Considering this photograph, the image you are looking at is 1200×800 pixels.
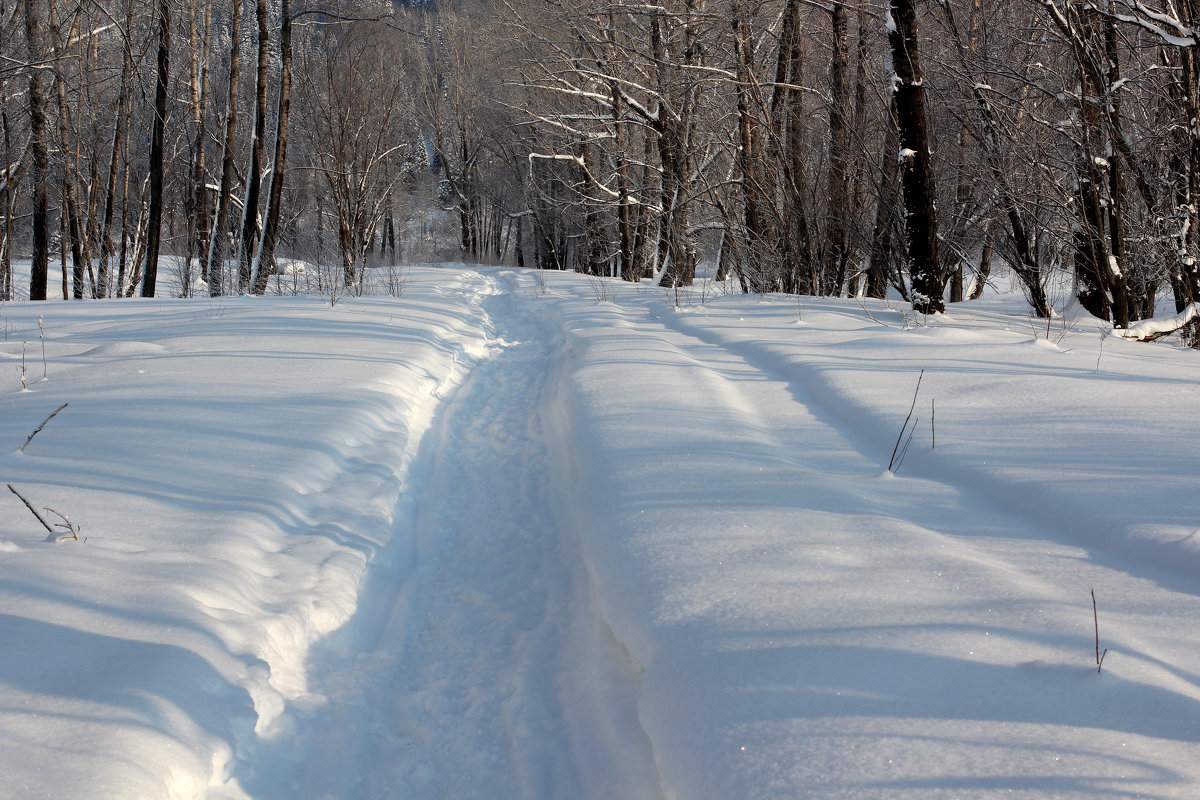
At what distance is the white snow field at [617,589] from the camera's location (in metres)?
1.85

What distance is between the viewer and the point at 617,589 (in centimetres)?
285

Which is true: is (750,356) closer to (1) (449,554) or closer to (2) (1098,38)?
(1) (449,554)

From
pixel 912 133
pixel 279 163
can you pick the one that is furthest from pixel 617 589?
pixel 279 163

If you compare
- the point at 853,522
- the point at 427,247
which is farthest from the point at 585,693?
the point at 427,247

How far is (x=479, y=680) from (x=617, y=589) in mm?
642

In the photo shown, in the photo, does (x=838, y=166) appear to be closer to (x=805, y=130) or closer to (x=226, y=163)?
(x=805, y=130)

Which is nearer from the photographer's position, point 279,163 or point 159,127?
point 279,163

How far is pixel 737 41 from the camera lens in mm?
11008

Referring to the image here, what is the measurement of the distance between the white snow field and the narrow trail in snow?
14mm

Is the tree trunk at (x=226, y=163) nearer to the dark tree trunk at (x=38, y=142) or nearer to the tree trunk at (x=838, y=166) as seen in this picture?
the dark tree trunk at (x=38, y=142)

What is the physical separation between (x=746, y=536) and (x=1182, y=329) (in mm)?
8029

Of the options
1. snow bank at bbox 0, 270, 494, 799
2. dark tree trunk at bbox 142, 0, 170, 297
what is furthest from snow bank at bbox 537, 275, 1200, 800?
dark tree trunk at bbox 142, 0, 170, 297

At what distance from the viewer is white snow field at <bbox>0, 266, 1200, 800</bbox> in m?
1.85

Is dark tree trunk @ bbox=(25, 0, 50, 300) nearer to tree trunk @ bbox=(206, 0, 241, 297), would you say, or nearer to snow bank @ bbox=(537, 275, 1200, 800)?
tree trunk @ bbox=(206, 0, 241, 297)
